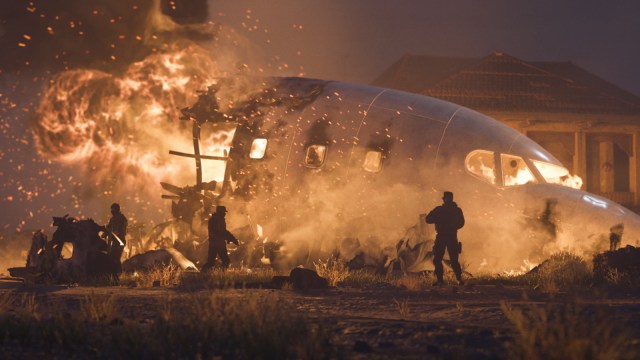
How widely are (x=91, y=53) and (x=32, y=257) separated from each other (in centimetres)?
866

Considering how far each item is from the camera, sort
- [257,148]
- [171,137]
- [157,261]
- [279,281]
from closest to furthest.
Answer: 1. [279,281]
2. [157,261]
3. [257,148]
4. [171,137]

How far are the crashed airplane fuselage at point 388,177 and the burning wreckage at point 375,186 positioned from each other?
0.09 feet

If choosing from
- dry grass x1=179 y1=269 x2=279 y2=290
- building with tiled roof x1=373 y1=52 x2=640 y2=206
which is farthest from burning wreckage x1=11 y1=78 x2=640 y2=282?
building with tiled roof x1=373 y1=52 x2=640 y2=206

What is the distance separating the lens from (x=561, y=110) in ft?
139

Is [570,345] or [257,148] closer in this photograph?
[570,345]

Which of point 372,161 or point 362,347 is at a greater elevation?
point 372,161

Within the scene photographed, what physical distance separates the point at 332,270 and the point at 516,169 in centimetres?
482

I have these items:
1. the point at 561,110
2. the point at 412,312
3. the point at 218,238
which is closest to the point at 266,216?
the point at 218,238

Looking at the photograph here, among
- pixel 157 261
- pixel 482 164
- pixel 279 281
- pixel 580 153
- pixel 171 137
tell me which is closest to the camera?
pixel 279 281

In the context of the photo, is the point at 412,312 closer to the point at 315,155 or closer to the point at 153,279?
the point at 153,279

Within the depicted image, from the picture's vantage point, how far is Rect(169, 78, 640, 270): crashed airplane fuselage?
15.9 metres

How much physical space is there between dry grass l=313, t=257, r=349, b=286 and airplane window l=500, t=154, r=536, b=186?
4.30 metres

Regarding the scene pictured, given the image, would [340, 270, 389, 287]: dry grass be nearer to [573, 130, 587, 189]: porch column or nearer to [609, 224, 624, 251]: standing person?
[609, 224, 624, 251]: standing person

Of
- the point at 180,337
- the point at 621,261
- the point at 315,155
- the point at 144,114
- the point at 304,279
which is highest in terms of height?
the point at 144,114
